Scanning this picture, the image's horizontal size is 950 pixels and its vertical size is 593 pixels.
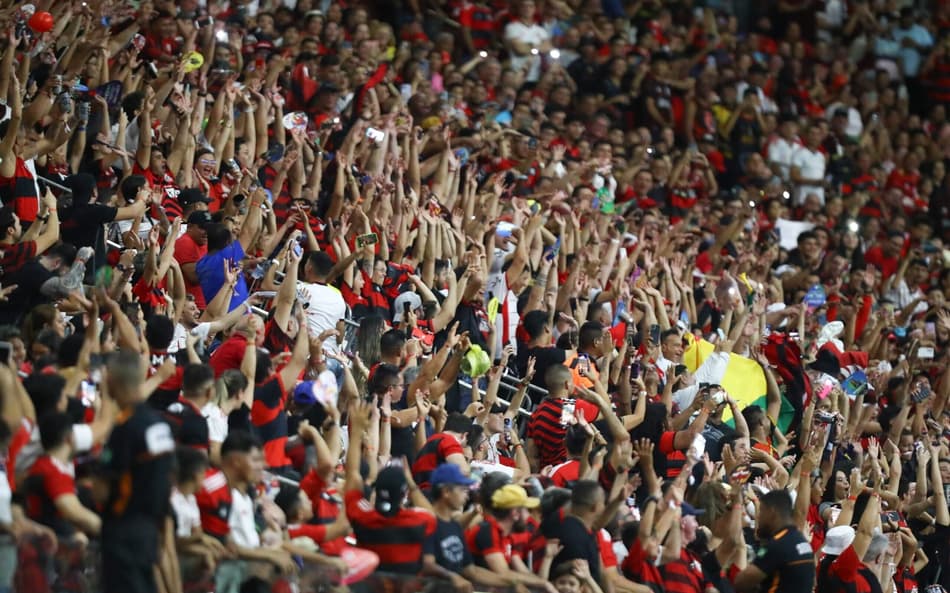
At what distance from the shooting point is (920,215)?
18.8m

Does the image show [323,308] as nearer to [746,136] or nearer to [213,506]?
[213,506]

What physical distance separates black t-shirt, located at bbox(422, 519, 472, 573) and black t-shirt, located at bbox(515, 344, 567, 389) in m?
3.60

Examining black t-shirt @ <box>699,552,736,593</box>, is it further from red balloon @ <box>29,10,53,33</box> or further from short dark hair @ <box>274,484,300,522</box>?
red balloon @ <box>29,10,53,33</box>

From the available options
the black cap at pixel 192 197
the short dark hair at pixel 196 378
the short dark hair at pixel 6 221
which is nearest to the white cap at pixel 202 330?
the short dark hair at pixel 6 221


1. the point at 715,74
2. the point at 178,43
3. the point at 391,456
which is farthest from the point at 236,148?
the point at 715,74

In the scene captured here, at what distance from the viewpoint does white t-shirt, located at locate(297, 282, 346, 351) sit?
404 inches

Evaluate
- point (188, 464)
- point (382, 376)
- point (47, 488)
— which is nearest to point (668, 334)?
point (382, 376)

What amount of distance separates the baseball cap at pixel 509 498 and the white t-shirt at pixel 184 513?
173 centimetres

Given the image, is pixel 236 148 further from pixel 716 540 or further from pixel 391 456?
pixel 716 540

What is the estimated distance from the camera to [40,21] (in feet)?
39.1

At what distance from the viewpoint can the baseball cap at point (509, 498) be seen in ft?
25.7

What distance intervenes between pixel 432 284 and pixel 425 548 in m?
5.22

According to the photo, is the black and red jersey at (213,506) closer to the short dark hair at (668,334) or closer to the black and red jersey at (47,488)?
the black and red jersey at (47,488)

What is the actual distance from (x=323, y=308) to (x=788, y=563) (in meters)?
3.39
